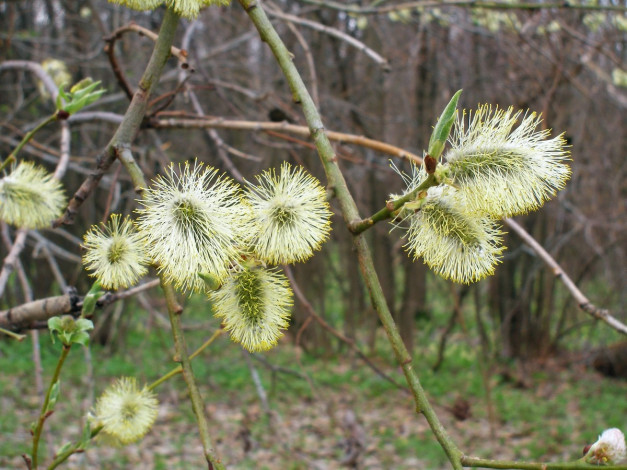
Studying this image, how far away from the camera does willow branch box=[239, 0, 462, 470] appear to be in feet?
3.26

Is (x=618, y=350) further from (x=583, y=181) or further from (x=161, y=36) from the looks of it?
(x=161, y=36)

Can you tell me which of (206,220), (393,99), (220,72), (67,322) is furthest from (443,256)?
(393,99)

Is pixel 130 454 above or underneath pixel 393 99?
underneath

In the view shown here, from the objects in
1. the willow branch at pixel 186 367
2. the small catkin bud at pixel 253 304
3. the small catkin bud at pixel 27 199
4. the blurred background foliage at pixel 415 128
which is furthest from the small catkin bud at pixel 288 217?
the blurred background foliage at pixel 415 128

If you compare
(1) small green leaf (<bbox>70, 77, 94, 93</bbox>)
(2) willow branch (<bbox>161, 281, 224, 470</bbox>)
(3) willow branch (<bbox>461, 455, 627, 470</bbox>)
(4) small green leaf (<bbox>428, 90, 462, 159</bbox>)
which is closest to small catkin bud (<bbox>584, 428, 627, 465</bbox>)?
(3) willow branch (<bbox>461, 455, 627, 470</bbox>)

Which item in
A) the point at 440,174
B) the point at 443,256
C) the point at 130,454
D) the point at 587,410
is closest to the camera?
the point at 440,174

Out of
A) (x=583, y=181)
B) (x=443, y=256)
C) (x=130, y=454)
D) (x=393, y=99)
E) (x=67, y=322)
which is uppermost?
(x=393, y=99)

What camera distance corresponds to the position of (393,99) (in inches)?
319

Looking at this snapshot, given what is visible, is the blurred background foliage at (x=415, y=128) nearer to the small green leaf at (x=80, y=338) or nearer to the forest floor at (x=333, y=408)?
the forest floor at (x=333, y=408)

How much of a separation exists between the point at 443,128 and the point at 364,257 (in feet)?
0.84

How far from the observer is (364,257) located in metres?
1.04

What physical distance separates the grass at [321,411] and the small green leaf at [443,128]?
4.01m

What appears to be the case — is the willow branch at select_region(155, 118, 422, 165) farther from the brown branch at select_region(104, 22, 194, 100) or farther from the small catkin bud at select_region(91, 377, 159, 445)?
the small catkin bud at select_region(91, 377, 159, 445)

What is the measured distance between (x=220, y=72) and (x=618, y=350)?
18.4ft
